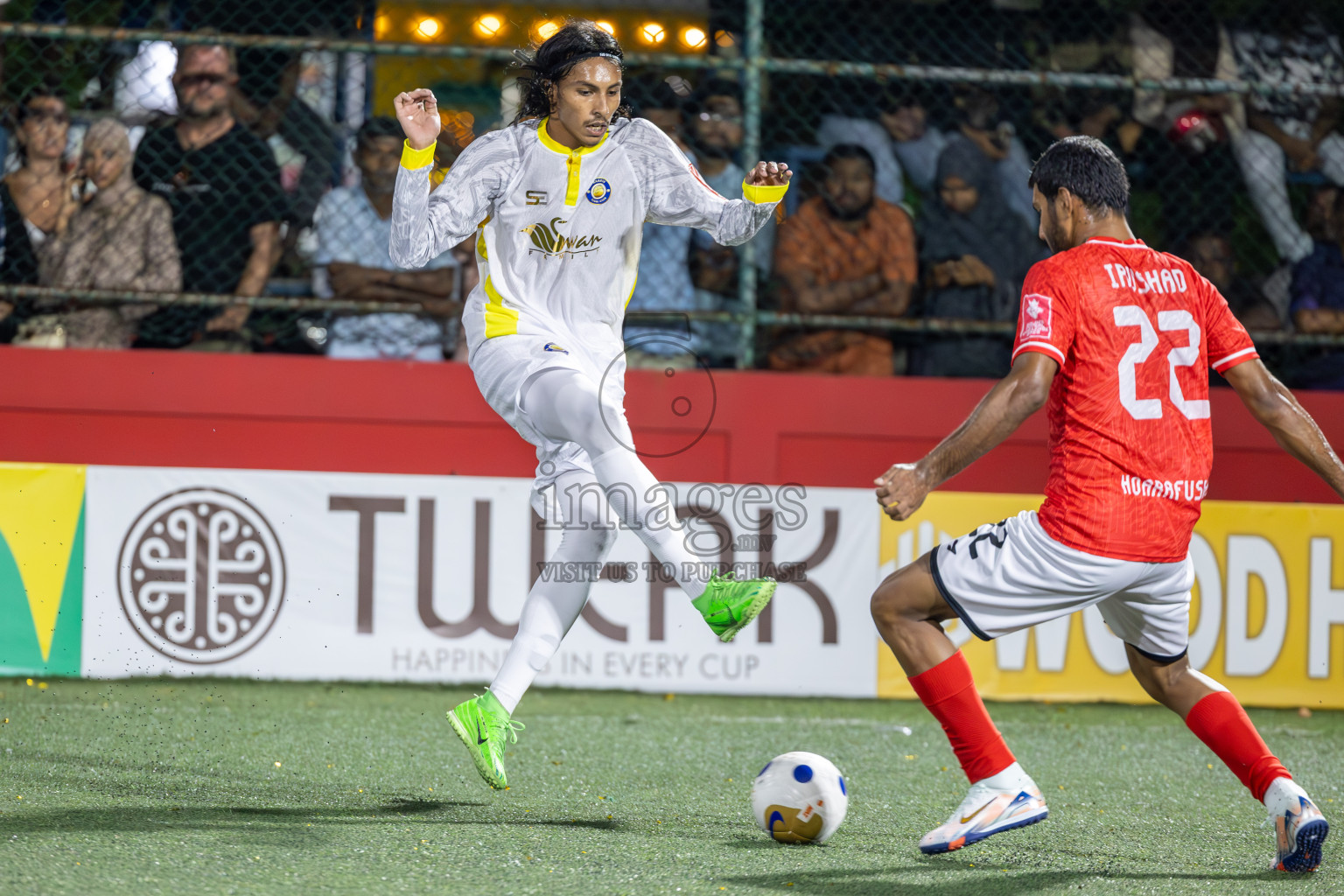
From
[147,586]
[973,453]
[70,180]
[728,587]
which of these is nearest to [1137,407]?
[973,453]

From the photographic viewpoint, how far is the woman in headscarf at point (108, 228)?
653 centimetres

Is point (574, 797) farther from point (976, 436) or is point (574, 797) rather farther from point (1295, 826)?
point (1295, 826)

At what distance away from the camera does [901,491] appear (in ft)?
9.76

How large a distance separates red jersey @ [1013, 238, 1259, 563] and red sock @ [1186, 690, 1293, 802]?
472 millimetres

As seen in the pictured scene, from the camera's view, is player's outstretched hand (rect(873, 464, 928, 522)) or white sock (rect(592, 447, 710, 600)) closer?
player's outstretched hand (rect(873, 464, 928, 522))

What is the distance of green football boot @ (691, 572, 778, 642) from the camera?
11.6 feet

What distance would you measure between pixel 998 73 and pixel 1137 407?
13.3ft

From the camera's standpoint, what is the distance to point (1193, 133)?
23.6 feet

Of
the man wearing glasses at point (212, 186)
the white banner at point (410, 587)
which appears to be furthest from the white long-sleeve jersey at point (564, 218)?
the man wearing glasses at point (212, 186)

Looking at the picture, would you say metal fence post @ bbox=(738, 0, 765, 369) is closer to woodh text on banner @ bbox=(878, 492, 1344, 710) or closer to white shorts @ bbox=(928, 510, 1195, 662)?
woodh text on banner @ bbox=(878, 492, 1344, 710)

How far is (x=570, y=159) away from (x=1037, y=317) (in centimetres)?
147

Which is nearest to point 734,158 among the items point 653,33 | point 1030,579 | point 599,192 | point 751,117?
point 751,117

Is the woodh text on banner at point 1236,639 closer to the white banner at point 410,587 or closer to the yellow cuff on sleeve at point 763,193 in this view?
the white banner at point 410,587

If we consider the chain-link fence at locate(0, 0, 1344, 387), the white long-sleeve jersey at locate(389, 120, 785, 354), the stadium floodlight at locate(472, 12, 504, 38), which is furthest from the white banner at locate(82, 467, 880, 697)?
the stadium floodlight at locate(472, 12, 504, 38)
